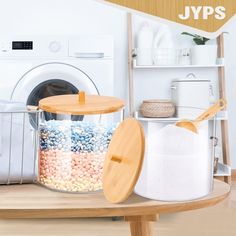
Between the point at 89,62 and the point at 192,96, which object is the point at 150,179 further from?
the point at 192,96

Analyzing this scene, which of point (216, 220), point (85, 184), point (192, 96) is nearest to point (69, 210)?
point (85, 184)

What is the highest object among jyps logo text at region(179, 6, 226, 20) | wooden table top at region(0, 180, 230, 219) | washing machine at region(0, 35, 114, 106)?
jyps logo text at region(179, 6, 226, 20)

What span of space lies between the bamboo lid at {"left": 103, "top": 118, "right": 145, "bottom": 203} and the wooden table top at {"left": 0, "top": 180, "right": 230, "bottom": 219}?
0.05 feet

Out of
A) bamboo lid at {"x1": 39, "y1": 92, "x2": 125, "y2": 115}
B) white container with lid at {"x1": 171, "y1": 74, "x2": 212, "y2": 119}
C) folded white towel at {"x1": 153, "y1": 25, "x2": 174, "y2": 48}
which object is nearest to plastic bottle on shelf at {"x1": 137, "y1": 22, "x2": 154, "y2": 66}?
folded white towel at {"x1": 153, "y1": 25, "x2": 174, "y2": 48}

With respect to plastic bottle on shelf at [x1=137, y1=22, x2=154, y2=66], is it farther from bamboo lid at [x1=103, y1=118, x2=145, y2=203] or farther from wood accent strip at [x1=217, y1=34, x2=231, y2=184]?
bamboo lid at [x1=103, y1=118, x2=145, y2=203]

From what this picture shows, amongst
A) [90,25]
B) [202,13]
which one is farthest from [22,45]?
[202,13]

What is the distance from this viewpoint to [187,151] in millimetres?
558

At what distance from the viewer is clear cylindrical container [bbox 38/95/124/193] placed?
2.00 ft

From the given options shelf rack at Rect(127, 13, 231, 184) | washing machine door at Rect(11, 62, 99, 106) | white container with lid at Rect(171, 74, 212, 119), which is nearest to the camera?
washing machine door at Rect(11, 62, 99, 106)

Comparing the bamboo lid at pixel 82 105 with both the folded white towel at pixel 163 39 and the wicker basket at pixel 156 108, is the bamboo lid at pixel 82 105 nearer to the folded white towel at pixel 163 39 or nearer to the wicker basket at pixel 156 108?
the wicker basket at pixel 156 108

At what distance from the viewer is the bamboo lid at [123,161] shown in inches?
21.1

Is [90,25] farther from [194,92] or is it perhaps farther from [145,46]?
[194,92]

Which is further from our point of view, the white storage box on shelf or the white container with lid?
the white container with lid

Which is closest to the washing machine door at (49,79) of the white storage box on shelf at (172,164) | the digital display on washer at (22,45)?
the digital display on washer at (22,45)
